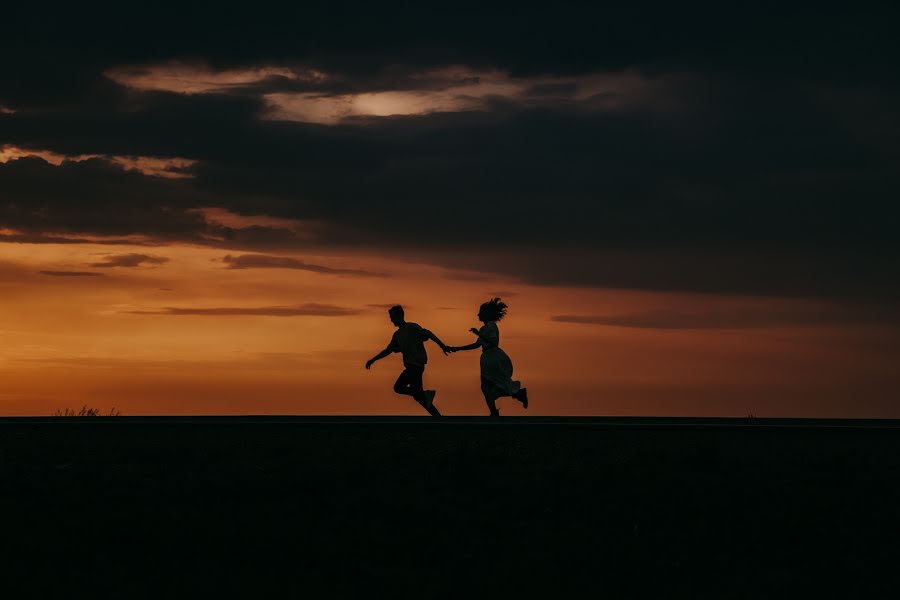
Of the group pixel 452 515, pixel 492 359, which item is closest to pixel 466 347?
pixel 492 359

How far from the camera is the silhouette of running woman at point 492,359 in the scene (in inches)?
912

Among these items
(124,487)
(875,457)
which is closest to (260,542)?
(124,487)

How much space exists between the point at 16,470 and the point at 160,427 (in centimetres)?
401

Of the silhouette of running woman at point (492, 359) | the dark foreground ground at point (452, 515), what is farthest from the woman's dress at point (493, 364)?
the dark foreground ground at point (452, 515)

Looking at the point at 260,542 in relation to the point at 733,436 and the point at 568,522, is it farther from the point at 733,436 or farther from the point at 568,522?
the point at 733,436

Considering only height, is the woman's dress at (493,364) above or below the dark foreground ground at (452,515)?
above

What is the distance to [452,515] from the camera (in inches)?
536

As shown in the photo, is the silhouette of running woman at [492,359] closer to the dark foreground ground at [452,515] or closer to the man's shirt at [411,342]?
the man's shirt at [411,342]

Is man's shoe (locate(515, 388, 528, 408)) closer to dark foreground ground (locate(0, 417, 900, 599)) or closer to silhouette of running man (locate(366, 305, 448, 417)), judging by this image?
silhouette of running man (locate(366, 305, 448, 417))

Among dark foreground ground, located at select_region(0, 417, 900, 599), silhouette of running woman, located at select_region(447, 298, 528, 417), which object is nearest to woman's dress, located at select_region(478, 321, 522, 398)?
silhouette of running woman, located at select_region(447, 298, 528, 417)

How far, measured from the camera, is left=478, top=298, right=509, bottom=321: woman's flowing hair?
23.4 metres

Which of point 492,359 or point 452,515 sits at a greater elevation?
point 492,359

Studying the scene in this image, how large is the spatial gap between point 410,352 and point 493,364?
1559 mm

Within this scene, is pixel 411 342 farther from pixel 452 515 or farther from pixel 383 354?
pixel 452 515
